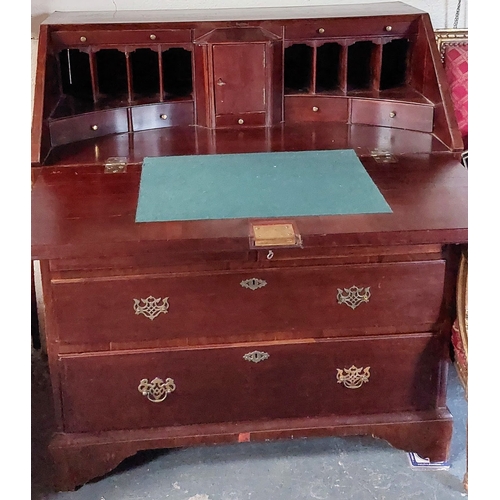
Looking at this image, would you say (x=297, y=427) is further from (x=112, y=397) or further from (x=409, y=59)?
(x=409, y=59)

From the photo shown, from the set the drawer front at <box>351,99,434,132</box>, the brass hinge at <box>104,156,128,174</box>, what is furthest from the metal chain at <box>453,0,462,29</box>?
the brass hinge at <box>104,156,128,174</box>

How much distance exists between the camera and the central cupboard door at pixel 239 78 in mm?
1652

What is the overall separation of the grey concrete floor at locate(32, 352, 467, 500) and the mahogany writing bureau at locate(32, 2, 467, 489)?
10 centimetres

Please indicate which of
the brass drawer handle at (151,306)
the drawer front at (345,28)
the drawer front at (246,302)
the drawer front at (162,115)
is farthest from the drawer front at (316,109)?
the brass drawer handle at (151,306)

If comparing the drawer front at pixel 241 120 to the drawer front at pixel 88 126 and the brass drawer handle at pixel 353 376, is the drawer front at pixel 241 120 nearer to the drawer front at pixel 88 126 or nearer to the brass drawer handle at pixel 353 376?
the drawer front at pixel 88 126

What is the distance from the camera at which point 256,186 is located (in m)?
1.37

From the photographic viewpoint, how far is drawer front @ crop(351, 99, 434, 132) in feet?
5.47

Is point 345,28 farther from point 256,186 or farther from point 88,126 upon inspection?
point 88,126

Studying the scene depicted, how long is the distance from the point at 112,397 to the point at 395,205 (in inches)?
27.7

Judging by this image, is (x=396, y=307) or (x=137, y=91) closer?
(x=396, y=307)

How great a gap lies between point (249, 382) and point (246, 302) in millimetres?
204

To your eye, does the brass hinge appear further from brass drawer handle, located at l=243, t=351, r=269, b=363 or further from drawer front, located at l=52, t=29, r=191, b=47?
brass drawer handle, located at l=243, t=351, r=269, b=363
